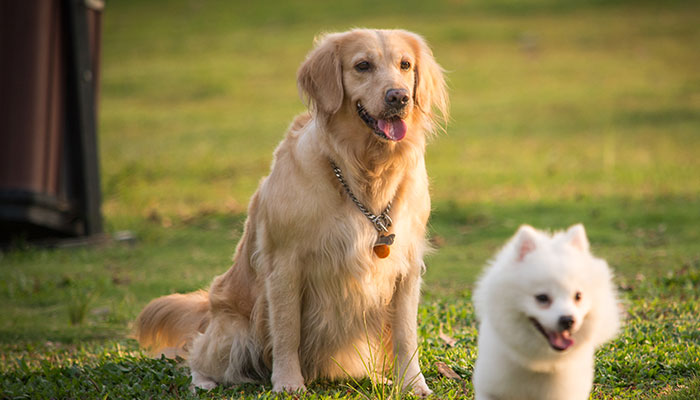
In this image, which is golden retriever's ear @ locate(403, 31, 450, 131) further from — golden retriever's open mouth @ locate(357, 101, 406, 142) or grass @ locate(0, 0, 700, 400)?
grass @ locate(0, 0, 700, 400)

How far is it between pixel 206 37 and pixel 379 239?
27490mm

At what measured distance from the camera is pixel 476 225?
37.1 feet

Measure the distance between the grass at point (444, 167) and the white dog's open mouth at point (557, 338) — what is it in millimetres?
1418

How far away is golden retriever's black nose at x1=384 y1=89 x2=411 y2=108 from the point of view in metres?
4.61

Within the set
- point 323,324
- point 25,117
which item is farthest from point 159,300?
point 25,117

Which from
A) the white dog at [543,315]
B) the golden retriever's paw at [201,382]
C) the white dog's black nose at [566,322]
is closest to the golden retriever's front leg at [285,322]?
the golden retriever's paw at [201,382]

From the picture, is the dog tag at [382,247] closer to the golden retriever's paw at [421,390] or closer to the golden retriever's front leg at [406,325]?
the golden retriever's front leg at [406,325]

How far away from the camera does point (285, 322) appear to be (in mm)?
4875

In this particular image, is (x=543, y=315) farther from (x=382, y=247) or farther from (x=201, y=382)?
(x=201, y=382)

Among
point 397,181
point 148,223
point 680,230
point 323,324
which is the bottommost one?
point 148,223

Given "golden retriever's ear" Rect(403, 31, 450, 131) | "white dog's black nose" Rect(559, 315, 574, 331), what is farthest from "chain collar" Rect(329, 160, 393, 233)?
"white dog's black nose" Rect(559, 315, 574, 331)

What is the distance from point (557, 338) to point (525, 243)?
0.43 metres

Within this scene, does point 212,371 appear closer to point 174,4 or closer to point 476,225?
point 476,225

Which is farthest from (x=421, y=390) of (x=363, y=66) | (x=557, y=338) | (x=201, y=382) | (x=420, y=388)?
(x=363, y=66)
